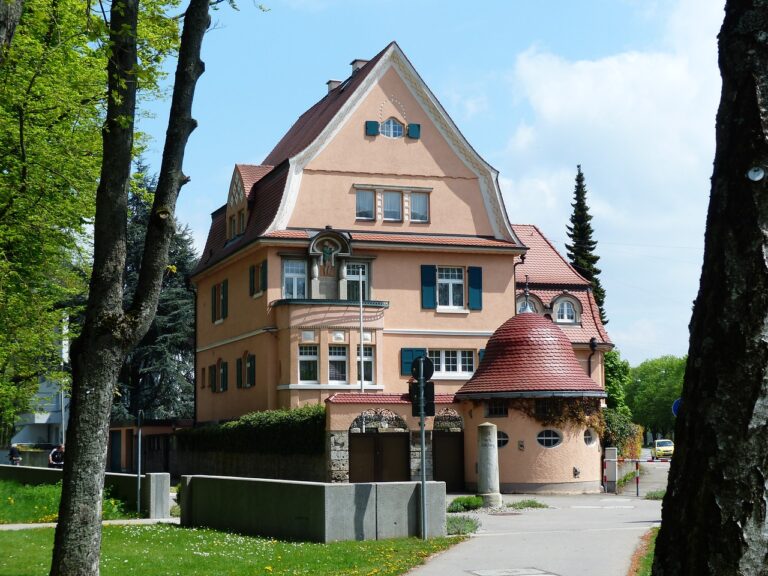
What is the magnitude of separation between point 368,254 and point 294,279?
2.97 m

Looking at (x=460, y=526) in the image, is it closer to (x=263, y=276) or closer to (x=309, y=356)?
(x=309, y=356)

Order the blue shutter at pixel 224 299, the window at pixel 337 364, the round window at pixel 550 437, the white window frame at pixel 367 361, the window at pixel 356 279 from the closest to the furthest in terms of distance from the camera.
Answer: the round window at pixel 550 437, the window at pixel 337 364, the white window frame at pixel 367 361, the window at pixel 356 279, the blue shutter at pixel 224 299

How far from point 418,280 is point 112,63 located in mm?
32118

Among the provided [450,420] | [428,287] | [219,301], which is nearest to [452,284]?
[428,287]

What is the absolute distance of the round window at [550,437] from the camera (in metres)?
35.1

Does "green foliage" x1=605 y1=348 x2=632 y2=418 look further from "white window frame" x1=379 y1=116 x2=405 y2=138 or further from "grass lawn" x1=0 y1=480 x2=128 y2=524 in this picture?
"grass lawn" x1=0 y1=480 x2=128 y2=524

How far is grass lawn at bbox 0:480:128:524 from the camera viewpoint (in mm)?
24188

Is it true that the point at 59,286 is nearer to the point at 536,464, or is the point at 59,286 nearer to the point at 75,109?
the point at 75,109

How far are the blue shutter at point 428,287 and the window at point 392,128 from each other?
500 cm

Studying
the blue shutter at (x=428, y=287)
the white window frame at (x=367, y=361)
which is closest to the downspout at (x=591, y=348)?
the blue shutter at (x=428, y=287)

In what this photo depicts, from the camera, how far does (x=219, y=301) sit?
1918 inches

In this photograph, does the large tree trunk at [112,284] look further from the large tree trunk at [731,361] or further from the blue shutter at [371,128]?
the blue shutter at [371,128]

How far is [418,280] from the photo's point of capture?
43.1 meters

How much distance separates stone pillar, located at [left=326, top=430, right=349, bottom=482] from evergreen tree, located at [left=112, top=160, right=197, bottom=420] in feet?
96.9
